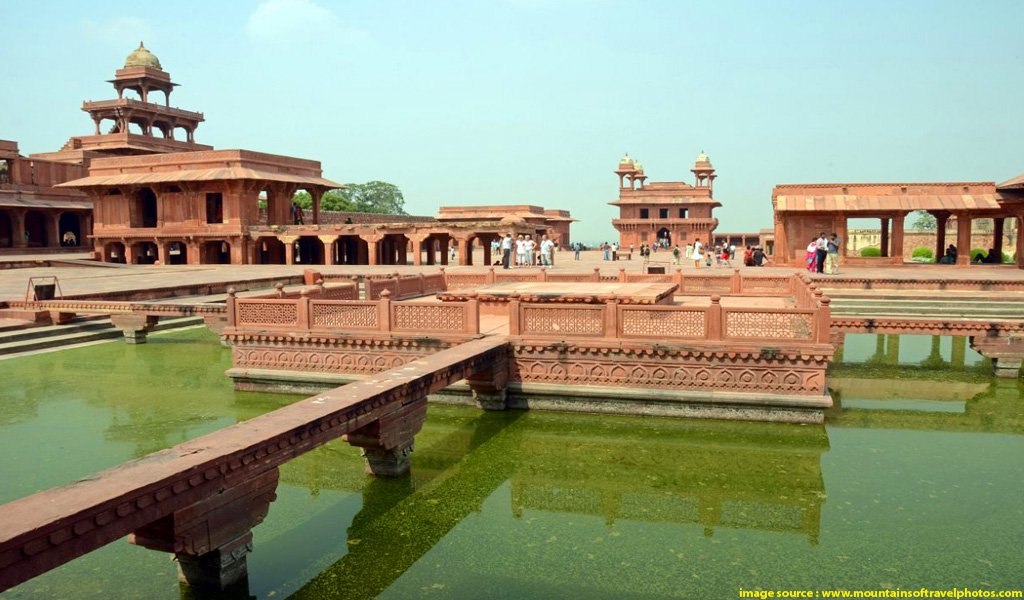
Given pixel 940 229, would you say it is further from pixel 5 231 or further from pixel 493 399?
pixel 5 231

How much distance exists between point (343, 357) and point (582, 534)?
5.64 metres

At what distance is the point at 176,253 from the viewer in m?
39.9

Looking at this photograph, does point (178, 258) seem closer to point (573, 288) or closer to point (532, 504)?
point (573, 288)

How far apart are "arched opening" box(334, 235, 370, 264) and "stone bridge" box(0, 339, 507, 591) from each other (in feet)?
104

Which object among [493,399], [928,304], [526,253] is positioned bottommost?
[493,399]

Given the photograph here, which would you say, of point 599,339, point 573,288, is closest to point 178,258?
point 573,288

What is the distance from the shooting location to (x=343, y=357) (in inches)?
435

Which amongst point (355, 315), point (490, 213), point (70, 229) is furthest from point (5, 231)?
point (355, 315)

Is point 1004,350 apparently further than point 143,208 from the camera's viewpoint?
No

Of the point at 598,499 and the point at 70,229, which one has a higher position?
the point at 70,229

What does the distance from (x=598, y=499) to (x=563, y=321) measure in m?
3.47

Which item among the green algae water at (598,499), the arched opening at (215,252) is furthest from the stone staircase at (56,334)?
the arched opening at (215,252)

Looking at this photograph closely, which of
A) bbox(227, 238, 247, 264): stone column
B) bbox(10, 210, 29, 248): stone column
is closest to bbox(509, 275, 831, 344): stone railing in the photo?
bbox(227, 238, 247, 264): stone column

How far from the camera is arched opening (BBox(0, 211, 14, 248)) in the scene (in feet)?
127
